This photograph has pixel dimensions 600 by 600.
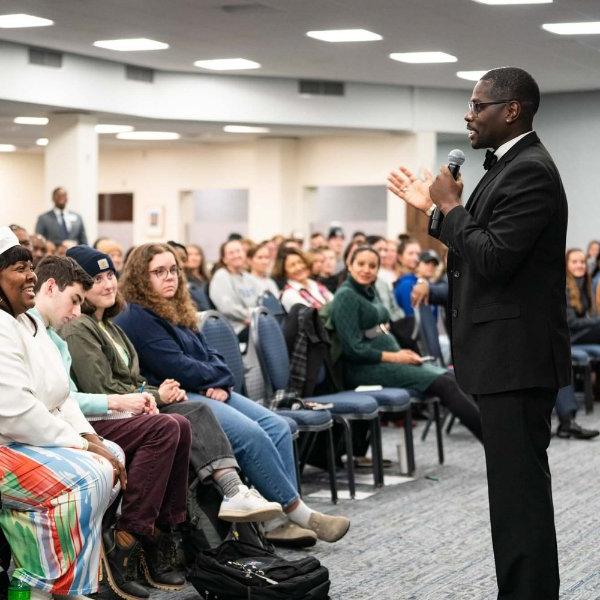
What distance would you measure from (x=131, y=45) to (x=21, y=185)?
11.8 m

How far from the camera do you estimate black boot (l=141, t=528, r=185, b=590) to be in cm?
443

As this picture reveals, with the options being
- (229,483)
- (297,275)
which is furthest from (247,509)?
(297,275)

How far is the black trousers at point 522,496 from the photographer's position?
316 centimetres

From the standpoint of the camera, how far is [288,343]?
6.38m

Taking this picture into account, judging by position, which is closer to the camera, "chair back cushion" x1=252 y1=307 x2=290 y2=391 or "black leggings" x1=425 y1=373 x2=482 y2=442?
"chair back cushion" x1=252 y1=307 x2=290 y2=391

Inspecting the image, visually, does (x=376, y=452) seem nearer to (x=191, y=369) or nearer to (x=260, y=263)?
(x=191, y=369)

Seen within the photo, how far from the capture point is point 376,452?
21.4 feet

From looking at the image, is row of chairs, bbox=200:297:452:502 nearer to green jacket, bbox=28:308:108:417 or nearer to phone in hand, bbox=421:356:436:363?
phone in hand, bbox=421:356:436:363

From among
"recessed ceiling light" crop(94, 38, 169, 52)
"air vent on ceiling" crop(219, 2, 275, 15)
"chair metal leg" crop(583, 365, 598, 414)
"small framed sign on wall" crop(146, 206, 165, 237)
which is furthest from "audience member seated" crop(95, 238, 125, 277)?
"small framed sign on wall" crop(146, 206, 165, 237)

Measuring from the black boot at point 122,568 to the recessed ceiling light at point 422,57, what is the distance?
10.2 m

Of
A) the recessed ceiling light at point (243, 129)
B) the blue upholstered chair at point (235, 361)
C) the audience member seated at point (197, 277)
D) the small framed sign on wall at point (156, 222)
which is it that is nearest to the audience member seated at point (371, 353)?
the blue upholstered chair at point (235, 361)

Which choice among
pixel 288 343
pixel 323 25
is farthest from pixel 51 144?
pixel 288 343

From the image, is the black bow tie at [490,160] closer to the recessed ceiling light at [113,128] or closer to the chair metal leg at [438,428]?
the chair metal leg at [438,428]

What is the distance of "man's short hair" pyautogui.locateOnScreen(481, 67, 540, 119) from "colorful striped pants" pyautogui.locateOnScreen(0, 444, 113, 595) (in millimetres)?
1724
